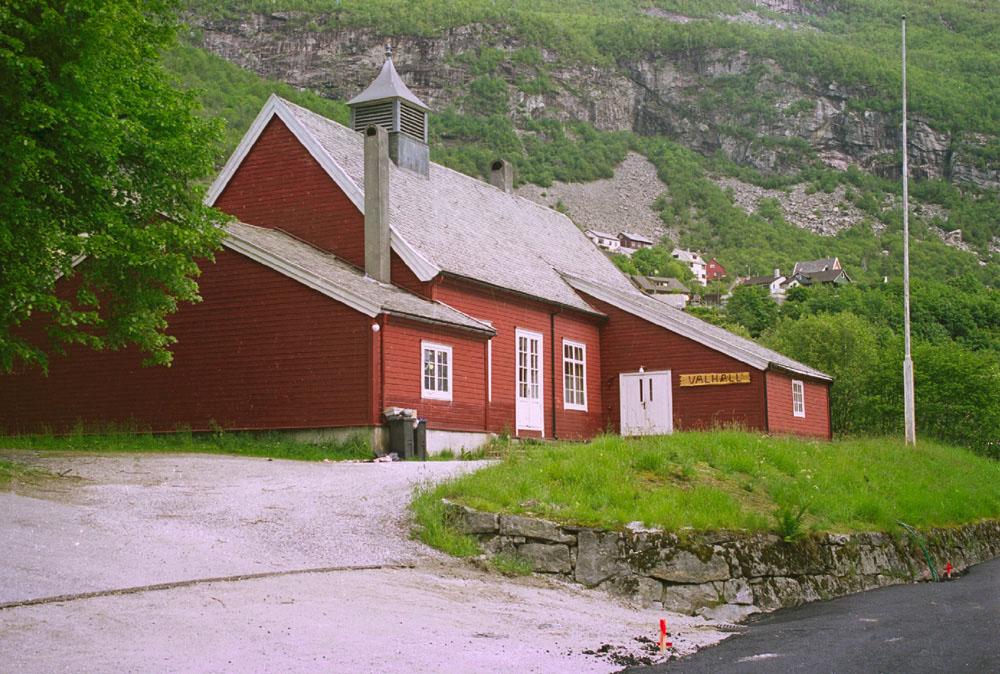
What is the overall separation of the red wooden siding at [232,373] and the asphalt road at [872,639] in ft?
36.3

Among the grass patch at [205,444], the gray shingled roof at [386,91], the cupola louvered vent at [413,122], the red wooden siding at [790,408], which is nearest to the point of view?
the grass patch at [205,444]

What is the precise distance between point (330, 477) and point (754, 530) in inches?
266

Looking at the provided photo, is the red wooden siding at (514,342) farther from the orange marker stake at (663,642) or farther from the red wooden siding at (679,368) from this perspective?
the orange marker stake at (663,642)

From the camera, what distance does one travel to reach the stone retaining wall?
1341cm

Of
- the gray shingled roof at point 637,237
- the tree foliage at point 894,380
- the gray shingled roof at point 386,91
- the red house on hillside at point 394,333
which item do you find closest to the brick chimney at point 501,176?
the red house on hillside at point 394,333

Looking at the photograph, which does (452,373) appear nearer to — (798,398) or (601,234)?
(798,398)

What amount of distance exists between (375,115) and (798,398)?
14.6 meters

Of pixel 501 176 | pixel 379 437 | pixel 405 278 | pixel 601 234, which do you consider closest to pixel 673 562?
pixel 379 437

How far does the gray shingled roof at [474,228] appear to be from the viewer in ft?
89.0

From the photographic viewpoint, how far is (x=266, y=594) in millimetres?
10438

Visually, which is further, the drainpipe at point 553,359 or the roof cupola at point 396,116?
the roof cupola at point 396,116

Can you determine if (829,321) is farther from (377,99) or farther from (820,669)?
(820,669)

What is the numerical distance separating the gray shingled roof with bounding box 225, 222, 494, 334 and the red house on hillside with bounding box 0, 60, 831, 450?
0.20 feet

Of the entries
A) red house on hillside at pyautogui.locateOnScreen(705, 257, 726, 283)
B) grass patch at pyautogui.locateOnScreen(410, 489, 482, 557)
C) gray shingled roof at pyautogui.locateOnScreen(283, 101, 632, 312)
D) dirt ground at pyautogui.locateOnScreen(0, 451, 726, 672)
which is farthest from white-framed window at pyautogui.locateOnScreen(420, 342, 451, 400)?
red house on hillside at pyautogui.locateOnScreen(705, 257, 726, 283)
